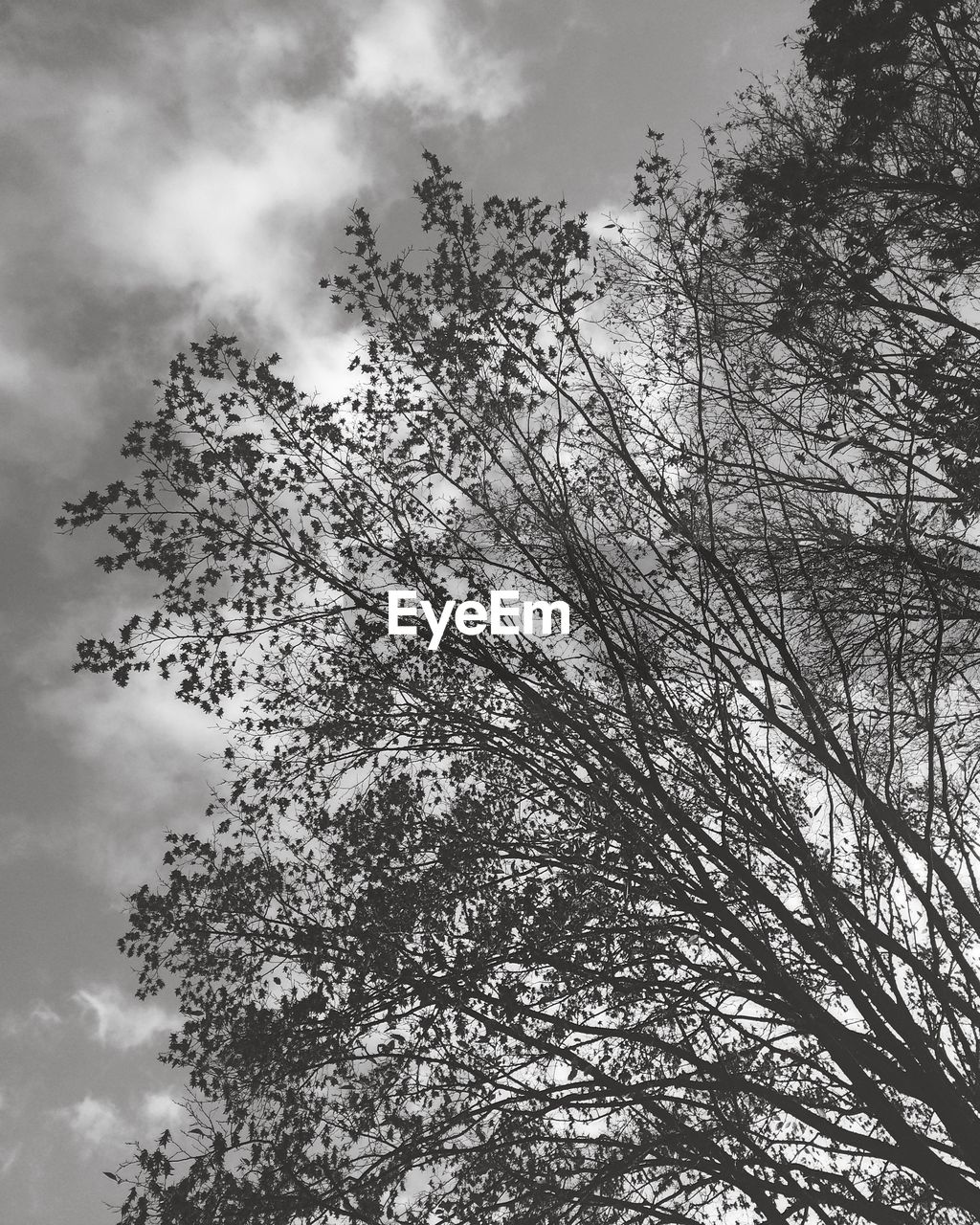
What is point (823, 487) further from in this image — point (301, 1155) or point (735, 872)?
point (301, 1155)

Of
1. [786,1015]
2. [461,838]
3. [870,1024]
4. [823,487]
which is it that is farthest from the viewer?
[823,487]

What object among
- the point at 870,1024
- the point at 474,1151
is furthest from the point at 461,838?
the point at 870,1024

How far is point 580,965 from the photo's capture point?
21.2 ft

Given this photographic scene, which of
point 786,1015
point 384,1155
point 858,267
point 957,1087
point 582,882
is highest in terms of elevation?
point 858,267

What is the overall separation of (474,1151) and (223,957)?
3.03 metres

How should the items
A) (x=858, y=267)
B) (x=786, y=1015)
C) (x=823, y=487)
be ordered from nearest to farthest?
(x=786, y=1015), (x=858, y=267), (x=823, y=487)

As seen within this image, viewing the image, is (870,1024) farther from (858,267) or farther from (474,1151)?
(858,267)

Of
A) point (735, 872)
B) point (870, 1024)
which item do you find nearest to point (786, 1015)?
point (870, 1024)

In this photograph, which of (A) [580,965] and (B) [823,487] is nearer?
(A) [580,965]

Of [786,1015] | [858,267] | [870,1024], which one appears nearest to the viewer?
[870,1024]

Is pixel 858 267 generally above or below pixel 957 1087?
above

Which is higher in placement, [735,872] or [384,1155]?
[735,872]

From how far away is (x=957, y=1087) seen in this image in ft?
17.8

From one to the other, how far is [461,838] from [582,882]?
125cm
